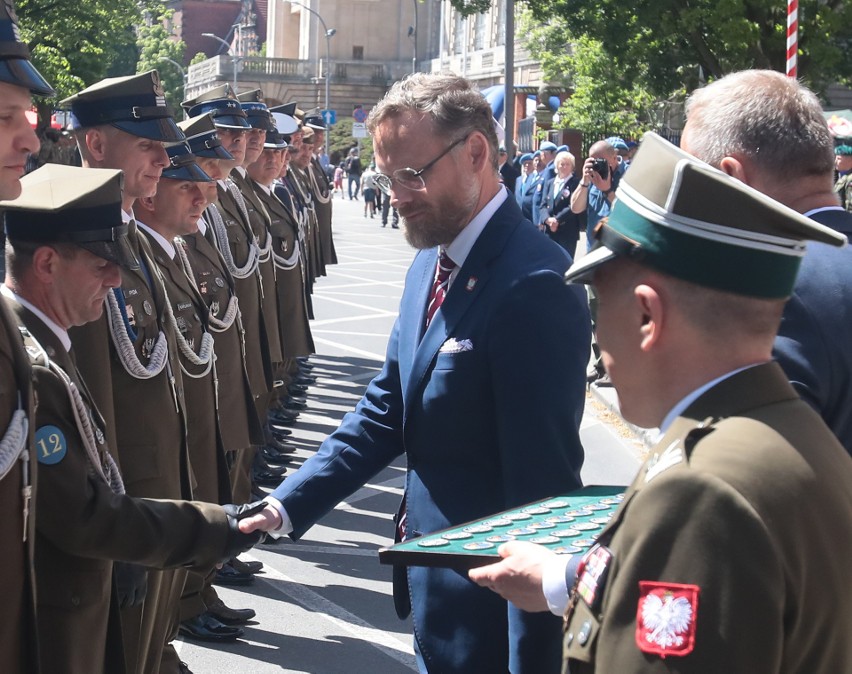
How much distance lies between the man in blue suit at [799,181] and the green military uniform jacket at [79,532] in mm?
1727

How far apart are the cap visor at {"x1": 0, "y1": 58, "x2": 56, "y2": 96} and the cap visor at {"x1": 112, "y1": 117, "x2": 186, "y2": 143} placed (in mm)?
1594

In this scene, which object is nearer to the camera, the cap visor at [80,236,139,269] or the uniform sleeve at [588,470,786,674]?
the uniform sleeve at [588,470,786,674]

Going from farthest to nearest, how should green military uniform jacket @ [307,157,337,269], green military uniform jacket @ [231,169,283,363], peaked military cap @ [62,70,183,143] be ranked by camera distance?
green military uniform jacket @ [307,157,337,269] < green military uniform jacket @ [231,169,283,363] < peaked military cap @ [62,70,183,143]

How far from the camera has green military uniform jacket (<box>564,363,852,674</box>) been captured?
5.26 ft

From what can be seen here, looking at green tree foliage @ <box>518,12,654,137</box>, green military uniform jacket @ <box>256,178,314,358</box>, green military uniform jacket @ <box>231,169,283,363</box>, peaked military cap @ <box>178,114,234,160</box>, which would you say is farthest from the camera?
green tree foliage @ <box>518,12,654,137</box>

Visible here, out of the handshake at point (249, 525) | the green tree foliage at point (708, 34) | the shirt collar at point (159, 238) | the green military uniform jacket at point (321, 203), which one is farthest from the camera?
the green tree foliage at point (708, 34)

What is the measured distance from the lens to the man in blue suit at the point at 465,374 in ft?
10.1

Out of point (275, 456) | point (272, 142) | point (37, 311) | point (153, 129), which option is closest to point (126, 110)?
point (153, 129)

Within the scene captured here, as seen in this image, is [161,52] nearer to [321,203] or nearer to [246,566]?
[321,203]

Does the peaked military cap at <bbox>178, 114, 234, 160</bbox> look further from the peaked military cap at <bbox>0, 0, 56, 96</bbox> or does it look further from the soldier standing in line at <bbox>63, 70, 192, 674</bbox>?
the peaked military cap at <bbox>0, 0, 56, 96</bbox>

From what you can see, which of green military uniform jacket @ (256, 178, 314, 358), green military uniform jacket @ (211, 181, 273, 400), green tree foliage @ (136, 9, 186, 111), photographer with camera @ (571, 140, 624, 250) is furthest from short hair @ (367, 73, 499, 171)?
green tree foliage @ (136, 9, 186, 111)

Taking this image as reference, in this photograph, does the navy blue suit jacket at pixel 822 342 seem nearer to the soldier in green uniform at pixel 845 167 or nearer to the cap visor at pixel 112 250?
the cap visor at pixel 112 250

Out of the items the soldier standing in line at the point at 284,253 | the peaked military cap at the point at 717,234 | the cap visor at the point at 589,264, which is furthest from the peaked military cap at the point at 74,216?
the soldier standing in line at the point at 284,253

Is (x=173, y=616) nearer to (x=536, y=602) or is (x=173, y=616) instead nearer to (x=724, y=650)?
(x=536, y=602)
